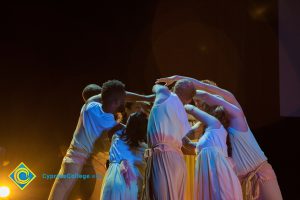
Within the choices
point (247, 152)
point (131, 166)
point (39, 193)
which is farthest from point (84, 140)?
point (39, 193)

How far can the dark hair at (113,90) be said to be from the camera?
4148 millimetres

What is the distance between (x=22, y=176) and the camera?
20.2ft

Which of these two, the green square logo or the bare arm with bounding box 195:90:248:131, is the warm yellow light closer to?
the green square logo

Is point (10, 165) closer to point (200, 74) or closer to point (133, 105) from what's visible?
point (133, 105)

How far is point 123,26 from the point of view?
7.38m

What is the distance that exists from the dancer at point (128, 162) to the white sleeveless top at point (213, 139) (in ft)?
1.86

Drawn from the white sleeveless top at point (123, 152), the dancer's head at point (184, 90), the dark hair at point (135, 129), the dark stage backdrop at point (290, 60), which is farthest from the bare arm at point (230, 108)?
the dark stage backdrop at point (290, 60)

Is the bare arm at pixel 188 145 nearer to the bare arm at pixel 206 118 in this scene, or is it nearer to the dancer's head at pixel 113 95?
the bare arm at pixel 206 118

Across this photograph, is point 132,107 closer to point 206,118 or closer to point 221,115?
point 206,118

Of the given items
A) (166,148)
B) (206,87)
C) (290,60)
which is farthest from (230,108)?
(290,60)

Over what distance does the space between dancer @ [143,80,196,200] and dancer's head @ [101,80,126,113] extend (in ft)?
1.61

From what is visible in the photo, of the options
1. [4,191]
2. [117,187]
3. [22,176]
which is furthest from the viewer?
[22,176]

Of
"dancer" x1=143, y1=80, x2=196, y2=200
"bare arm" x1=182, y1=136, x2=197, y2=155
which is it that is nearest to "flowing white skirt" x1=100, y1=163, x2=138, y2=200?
"dancer" x1=143, y1=80, x2=196, y2=200

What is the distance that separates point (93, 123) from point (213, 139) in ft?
3.93
